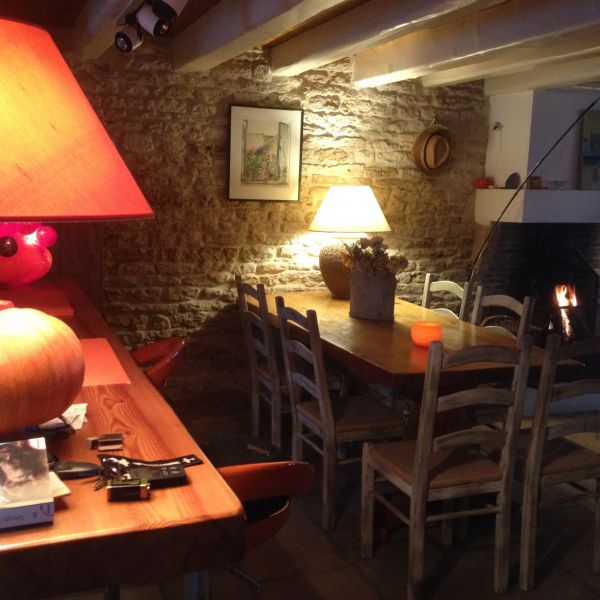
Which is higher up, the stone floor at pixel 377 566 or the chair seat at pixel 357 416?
the chair seat at pixel 357 416

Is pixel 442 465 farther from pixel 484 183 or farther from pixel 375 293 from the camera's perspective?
pixel 484 183

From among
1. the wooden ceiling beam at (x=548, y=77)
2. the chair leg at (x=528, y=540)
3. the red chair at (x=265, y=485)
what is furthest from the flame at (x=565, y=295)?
the red chair at (x=265, y=485)

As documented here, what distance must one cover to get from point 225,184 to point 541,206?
2.19 metres

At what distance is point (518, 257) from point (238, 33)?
2.93 metres

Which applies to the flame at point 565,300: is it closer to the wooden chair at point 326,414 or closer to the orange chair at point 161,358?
the wooden chair at point 326,414

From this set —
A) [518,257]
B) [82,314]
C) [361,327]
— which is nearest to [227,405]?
[361,327]

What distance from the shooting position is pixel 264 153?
461 centimetres

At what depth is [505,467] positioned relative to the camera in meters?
2.66

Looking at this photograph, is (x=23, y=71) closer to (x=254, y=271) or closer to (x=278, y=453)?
(x=278, y=453)

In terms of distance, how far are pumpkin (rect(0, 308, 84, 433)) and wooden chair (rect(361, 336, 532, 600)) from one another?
132 centimetres

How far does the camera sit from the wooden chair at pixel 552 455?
2.61 meters

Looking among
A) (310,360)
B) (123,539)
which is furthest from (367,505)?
(123,539)

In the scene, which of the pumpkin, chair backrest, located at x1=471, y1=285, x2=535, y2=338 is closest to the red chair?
the pumpkin

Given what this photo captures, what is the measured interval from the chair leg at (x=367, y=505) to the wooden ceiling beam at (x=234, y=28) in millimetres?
1768
